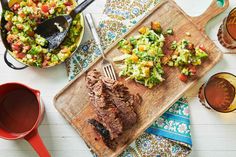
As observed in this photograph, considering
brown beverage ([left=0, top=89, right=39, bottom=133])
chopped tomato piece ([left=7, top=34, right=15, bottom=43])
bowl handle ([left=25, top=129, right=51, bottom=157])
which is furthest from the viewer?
chopped tomato piece ([left=7, top=34, right=15, bottom=43])

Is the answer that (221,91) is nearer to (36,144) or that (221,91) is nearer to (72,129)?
(72,129)

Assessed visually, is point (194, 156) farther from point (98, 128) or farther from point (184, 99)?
point (98, 128)

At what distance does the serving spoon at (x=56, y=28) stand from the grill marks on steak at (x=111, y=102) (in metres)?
0.27

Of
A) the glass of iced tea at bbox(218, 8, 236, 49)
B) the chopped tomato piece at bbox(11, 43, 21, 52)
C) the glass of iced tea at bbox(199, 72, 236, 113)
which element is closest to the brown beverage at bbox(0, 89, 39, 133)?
the chopped tomato piece at bbox(11, 43, 21, 52)

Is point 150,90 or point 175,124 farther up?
point 150,90

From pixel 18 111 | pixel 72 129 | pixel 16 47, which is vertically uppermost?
pixel 16 47

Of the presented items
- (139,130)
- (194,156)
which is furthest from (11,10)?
(194,156)

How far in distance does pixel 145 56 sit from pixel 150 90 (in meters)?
0.20

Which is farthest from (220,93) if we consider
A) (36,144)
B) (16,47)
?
(16,47)

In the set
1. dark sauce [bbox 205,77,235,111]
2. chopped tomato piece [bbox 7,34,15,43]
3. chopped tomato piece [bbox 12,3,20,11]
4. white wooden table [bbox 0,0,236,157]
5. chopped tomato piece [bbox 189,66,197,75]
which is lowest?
white wooden table [bbox 0,0,236,157]

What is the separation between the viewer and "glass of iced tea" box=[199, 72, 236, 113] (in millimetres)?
2037

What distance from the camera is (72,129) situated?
83.8 inches

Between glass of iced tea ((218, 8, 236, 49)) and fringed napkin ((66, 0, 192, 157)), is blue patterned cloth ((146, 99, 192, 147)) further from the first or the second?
glass of iced tea ((218, 8, 236, 49))

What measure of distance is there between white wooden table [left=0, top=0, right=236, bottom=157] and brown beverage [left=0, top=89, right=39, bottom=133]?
0.16 meters
